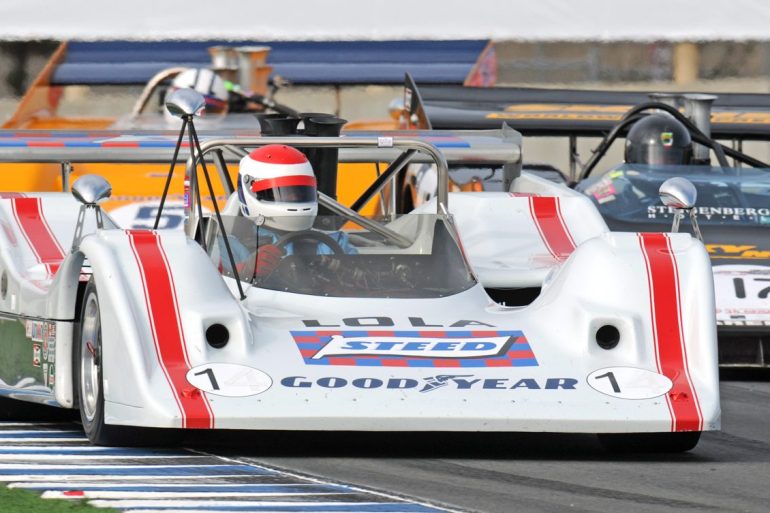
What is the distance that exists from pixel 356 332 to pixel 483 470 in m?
0.78

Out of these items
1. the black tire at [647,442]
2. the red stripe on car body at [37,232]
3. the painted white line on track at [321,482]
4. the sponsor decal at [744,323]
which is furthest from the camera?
the sponsor decal at [744,323]

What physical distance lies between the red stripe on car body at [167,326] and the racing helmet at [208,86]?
391 inches

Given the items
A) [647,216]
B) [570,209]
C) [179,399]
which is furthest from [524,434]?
[647,216]

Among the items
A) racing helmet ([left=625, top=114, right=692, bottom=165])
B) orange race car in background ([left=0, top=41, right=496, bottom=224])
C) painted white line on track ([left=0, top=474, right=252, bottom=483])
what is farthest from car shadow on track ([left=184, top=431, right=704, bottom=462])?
orange race car in background ([left=0, top=41, right=496, bottom=224])

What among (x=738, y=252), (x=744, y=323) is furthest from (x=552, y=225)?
(x=738, y=252)

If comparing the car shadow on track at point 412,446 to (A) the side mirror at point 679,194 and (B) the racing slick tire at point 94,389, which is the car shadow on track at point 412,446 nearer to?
(B) the racing slick tire at point 94,389

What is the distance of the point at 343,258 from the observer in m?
7.34

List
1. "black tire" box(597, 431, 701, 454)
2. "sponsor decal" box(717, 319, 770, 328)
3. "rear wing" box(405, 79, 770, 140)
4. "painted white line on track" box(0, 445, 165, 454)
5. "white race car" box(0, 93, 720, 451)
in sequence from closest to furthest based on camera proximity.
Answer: "white race car" box(0, 93, 720, 451)
"painted white line on track" box(0, 445, 165, 454)
"black tire" box(597, 431, 701, 454)
"sponsor decal" box(717, 319, 770, 328)
"rear wing" box(405, 79, 770, 140)

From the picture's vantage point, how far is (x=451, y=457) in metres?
6.41

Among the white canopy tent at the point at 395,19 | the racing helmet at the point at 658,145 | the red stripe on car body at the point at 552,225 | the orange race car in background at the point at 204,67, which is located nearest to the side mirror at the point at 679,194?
the red stripe on car body at the point at 552,225

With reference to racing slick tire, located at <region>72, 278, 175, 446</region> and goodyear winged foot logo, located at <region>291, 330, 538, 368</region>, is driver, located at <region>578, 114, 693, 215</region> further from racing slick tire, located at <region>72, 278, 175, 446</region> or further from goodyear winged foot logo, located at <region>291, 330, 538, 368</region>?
racing slick tire, located at <region>72, 278, 175, 446</region>

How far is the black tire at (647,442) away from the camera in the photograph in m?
6.59

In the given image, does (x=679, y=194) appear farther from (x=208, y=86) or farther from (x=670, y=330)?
(x=208, y=86)

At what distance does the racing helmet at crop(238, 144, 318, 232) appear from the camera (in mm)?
7500
